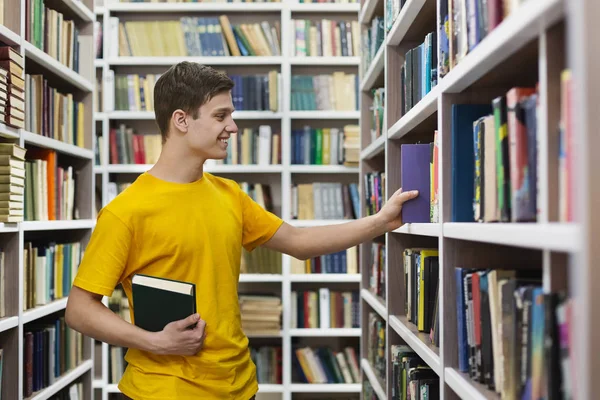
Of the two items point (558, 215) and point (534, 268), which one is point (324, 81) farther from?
point (558, 215)

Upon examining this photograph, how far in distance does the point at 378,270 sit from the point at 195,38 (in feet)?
6.80

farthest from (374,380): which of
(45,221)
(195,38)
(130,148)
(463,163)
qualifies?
(195,38)

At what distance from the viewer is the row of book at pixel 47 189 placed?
2769 mm

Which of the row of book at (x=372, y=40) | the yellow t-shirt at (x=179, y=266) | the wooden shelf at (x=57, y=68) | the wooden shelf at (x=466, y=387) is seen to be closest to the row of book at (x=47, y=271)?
the wooden shelf at (x=57, y=68)

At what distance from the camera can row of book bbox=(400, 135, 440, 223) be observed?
1.89 metres

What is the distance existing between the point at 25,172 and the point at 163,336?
1.28 meters

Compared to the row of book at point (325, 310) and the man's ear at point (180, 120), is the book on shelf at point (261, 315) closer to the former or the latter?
the row of book at point (325, 310)

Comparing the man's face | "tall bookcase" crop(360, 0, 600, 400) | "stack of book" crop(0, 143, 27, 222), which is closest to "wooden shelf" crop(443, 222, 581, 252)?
"tall bookcase" crop(360, 0, 600, 400)

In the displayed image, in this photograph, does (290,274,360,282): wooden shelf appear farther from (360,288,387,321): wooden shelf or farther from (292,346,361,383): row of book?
(360,288,387,321): wooden shelf

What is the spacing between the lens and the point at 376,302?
292cm

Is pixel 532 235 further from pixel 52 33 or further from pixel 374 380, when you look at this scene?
pixel 52 33

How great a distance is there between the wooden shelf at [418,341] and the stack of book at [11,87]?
1557 mm

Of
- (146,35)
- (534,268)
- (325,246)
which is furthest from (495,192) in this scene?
(146,35)

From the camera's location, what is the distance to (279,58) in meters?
4.27
